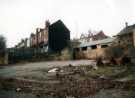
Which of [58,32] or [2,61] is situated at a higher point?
[58,32]

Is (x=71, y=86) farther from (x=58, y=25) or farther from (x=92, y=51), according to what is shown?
(x=58, y=25)

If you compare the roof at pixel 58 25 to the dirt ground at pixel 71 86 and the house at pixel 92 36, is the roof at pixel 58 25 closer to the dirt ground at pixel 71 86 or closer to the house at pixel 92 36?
the house at pixel 92 36

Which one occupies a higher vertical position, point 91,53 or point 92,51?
point 92,51

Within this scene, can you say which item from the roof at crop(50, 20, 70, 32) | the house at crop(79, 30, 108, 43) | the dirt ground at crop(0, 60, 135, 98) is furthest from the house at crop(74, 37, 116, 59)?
the house at crop(79, 30, 108, 43)

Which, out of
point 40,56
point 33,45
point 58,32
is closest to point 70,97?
point 40,56

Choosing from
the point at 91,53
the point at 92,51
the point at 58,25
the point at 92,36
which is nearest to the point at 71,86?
the point at 92,51

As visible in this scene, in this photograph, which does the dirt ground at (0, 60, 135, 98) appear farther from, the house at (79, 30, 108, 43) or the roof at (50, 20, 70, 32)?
the house at (79, 30, 108, 43)

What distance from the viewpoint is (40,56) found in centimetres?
4281

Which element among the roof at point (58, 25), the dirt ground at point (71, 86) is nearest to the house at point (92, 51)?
the roof at point (58, 25)

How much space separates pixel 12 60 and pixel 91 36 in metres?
52.5

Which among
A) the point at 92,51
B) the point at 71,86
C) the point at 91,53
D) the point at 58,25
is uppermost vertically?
the point at 58,25

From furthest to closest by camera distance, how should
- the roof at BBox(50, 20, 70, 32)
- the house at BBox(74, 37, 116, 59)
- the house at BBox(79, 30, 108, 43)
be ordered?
1. the house at BBox(79, 30, 108, 43)
2. the roof at BBox(50, 20, 70, 32)
3. the house at BBox(74, 37, 116, 59)

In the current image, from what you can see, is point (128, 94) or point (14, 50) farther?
point (14, 50)

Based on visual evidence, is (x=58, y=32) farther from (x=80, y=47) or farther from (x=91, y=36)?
(x=91, y=36)
